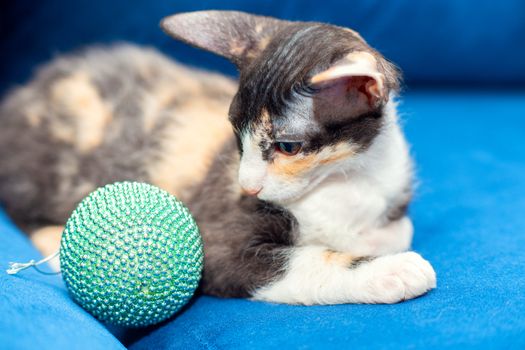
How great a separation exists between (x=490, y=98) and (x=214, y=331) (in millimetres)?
1843

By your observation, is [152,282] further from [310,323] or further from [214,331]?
[310,323]

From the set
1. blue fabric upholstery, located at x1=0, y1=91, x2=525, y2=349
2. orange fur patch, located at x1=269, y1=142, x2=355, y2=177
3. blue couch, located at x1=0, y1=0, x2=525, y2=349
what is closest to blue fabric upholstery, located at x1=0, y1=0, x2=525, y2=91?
blue couch, located at x1=0, y1=0, x2=525, y2=349

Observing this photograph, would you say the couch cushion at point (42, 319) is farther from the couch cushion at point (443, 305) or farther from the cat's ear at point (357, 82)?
the cat's ear at point (357, 82)

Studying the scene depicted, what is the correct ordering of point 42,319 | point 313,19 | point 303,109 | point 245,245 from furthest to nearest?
point 313,19
point 245,245
point 303,109
point 42,319

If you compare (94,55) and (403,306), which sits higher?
(94,55)

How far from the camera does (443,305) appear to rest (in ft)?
3.39

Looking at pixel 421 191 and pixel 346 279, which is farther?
pixel 421 191

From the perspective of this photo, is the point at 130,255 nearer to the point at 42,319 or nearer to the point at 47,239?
the point at 42,319

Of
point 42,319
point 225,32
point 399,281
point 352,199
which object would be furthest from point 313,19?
point 42,319

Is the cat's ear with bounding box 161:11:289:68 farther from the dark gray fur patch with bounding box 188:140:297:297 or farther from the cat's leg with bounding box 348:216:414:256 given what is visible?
the cat's leg with bounding box 348:216:414:256

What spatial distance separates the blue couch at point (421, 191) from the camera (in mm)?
969

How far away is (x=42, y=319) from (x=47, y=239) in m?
0.64

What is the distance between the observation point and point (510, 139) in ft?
6.84

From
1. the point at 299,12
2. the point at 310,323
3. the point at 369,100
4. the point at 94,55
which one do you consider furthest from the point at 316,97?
the point at 299,12
